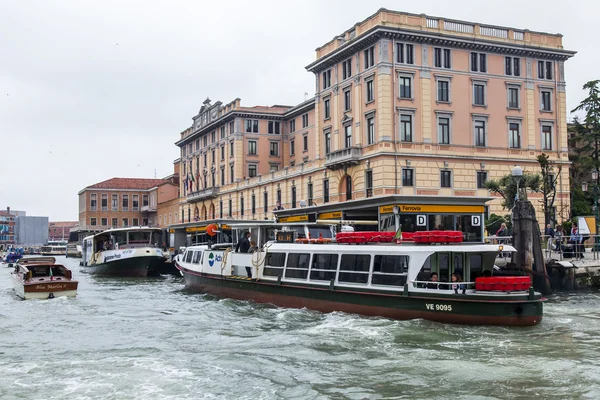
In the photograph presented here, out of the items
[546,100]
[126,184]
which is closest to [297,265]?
[546,100]

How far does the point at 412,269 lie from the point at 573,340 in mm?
5016

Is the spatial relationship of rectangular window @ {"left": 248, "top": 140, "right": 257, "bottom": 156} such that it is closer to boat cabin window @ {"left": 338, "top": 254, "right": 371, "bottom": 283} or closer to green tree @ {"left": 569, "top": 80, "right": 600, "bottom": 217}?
green tree @ {"left": 569, "top": 80, "right": 600, "bottom": 217}

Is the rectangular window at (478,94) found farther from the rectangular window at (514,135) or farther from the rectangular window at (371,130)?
the rectangular window at (371,130)

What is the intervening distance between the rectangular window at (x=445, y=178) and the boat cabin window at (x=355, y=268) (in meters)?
28.0

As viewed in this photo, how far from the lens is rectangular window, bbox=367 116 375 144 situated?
4891cm

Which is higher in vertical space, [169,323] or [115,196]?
[115,196]

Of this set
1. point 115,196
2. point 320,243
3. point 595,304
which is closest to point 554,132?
point 595,304

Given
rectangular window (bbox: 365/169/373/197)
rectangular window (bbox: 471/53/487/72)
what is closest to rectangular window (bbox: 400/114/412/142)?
rectangular window (bbox: 365/169/373/197)

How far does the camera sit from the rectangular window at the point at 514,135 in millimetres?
51438

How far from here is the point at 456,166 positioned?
1948 inches

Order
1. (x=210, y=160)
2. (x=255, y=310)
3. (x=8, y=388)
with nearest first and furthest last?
(x=8, y=388) < (x=255, y=310) < (x=210, y=160)

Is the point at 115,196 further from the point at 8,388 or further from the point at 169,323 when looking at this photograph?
the point at 8,388

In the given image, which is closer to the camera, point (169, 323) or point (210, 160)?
point (169, 323)

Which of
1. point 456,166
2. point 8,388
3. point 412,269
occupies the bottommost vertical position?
point 8,388
